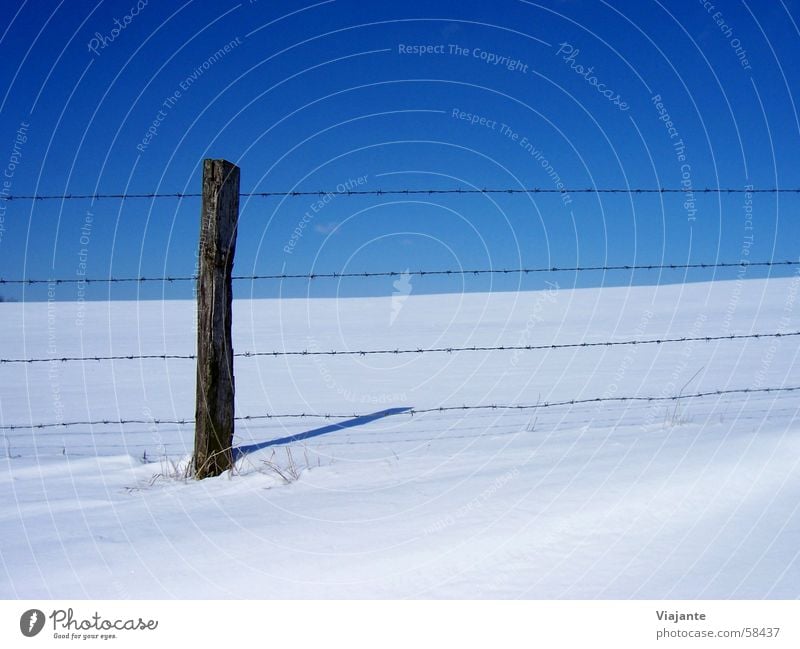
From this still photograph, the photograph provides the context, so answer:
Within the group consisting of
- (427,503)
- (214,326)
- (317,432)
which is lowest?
(427,503)

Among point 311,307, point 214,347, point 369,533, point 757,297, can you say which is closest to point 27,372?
point 214,347

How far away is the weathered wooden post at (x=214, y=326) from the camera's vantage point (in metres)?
4.05

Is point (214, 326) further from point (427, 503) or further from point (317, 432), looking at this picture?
point (427, 503)

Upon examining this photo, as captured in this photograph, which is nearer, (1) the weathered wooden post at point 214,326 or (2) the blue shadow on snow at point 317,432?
(1) the weathered wooden post at point 214,326

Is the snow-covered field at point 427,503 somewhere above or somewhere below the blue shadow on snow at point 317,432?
below

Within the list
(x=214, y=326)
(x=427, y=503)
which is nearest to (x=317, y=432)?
(x=214, y=326)

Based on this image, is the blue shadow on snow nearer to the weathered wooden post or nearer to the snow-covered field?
the snow-covered field

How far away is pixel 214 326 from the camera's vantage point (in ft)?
13.4

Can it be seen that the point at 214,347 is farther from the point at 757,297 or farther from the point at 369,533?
the point at 757,297

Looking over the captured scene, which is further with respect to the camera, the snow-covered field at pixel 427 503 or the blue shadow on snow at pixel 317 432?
the blue shadow on snow at pixel 317 432

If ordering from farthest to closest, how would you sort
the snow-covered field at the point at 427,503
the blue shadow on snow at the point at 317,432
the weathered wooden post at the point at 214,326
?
1. the blue shadow on snow at the point at 317,432
2. the weathered wooden post at the point at 214,326
3. the snow-covered field at the point at 427,503

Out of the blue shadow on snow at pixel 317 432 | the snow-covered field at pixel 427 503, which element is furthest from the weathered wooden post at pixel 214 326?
Answer: the blue shadow on snow at pixel 317 432

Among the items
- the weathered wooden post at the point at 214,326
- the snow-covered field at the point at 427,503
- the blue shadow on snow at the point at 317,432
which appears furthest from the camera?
the blue shadow on snow at the point at 317,432

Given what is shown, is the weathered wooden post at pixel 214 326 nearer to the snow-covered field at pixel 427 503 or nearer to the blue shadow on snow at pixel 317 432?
the snow-covered field at pixel 427 503
